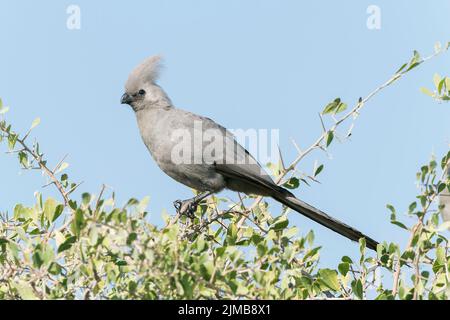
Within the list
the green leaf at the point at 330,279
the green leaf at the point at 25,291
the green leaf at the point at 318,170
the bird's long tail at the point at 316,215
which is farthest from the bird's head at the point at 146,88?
the green leaf at the point at 25,291

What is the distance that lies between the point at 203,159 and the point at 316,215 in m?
0.91

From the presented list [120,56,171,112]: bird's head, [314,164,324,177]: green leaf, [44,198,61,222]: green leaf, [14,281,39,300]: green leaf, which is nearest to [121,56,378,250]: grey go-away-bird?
[120,56,171,112]: bird's head

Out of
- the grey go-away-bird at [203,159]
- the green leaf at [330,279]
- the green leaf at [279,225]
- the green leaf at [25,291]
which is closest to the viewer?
the green leaf at [25,291]

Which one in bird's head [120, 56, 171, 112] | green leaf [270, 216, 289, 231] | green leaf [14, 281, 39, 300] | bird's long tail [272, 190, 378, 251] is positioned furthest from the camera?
bird's head [120, 56, 171, 112]

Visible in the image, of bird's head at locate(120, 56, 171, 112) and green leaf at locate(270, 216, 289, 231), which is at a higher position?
bird's head at locate(120, 56, 171, 112)

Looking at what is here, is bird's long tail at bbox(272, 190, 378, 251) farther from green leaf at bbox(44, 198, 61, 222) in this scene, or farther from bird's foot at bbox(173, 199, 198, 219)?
green leaf at bbox(44, 198, 61, 222)

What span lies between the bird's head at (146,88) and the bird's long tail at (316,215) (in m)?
1.41

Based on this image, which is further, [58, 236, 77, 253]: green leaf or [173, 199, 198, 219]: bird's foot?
[173, 199, 198, 219]: bird's foot

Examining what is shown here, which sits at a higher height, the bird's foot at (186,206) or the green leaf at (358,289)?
the bird's foot at (186,206)

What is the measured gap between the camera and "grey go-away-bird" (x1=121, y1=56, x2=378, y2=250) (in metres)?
4.98

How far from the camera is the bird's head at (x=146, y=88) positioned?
585cm

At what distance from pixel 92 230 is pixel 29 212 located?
106cm

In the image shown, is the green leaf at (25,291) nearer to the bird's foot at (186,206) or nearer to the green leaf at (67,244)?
the green leaf at (67,244)
